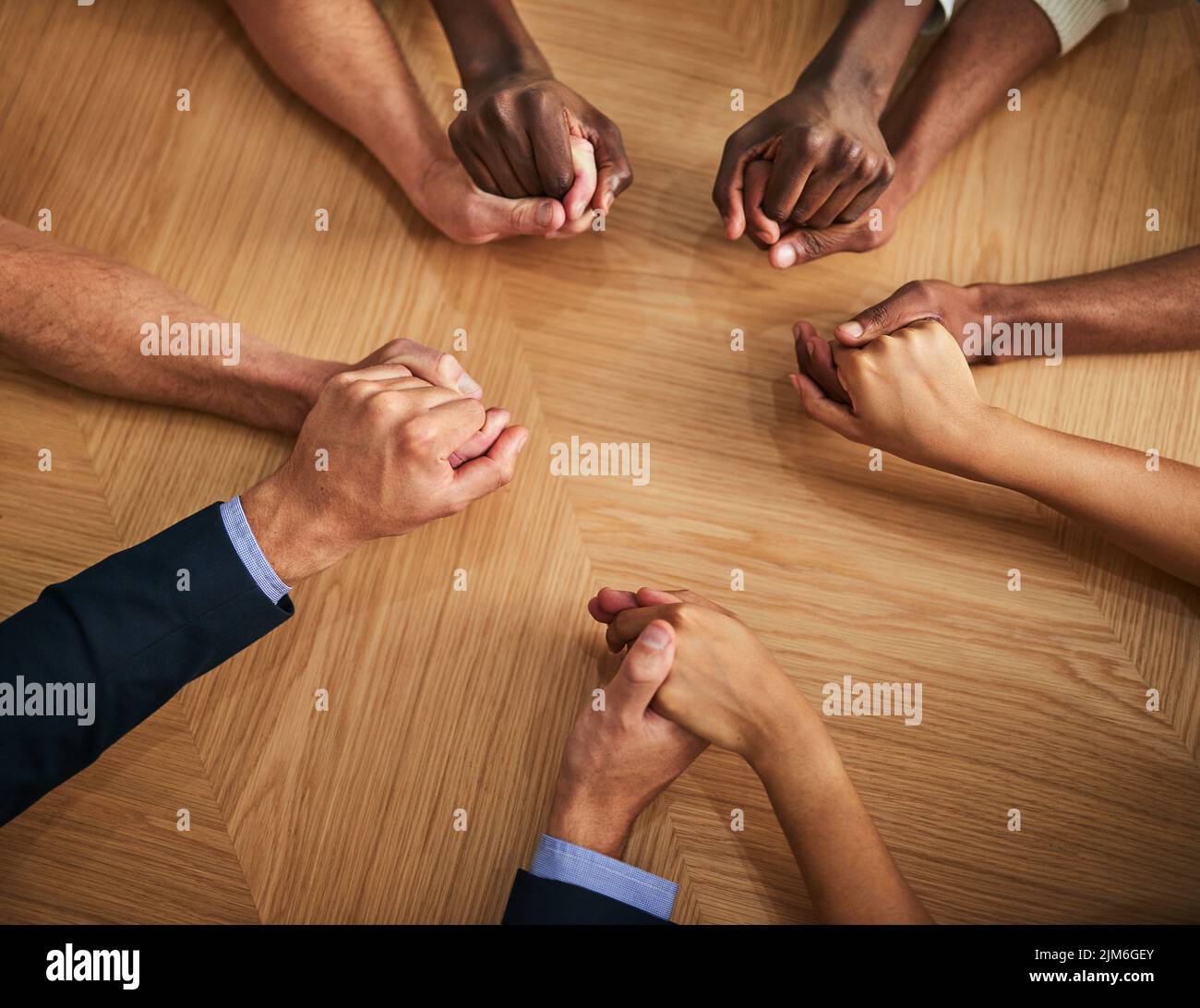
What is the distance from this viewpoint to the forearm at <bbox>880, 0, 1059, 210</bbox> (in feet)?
2.78

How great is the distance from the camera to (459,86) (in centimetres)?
91

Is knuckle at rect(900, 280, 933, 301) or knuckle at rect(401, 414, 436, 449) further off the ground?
knuckle at rect(900, 280, 933, 301)

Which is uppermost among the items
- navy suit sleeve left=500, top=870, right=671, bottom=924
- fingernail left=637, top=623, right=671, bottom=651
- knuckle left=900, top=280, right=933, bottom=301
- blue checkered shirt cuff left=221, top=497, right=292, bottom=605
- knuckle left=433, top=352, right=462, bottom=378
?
knuckle left=900, top=280, right=933, bottom=301

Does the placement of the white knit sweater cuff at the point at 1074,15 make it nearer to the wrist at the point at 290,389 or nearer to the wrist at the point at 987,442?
the wrist at the point at 987,442

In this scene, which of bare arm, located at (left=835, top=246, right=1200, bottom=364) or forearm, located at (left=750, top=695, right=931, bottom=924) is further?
bare arm, located at (left=835, top=246, right=1200, bottom=364)

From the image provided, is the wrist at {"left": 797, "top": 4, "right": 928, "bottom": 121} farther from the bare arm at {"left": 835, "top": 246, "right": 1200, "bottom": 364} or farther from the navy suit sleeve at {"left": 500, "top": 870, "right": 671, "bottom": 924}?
the navy suit sleeve at {"left": 500, "top": 870, "right": 671, "bottom": 924}

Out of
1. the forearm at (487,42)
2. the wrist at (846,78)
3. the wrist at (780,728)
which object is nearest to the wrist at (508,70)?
the forearm at (487,42)

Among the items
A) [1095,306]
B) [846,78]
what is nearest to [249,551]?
[846,78]

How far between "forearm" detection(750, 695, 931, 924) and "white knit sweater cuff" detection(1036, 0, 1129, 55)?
695 millimetres

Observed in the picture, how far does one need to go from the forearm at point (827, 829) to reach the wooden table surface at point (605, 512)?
46 mm

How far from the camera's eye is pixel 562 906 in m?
0.69

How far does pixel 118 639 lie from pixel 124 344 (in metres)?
0.28

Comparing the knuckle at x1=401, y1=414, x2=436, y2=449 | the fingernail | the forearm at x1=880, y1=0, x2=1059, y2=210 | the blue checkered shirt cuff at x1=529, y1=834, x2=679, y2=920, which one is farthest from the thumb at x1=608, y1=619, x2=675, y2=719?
the forearm at x1=880, y1=0, x2=1059, y2=210
